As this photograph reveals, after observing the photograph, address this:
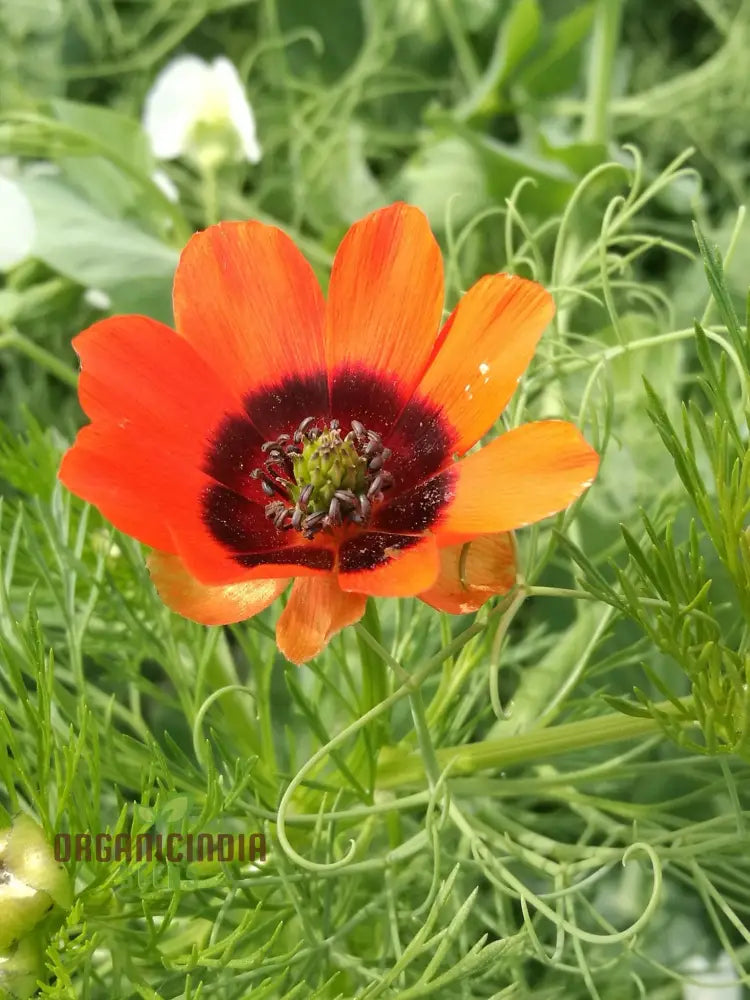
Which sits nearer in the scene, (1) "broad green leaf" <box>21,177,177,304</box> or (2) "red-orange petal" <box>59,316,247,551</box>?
(2) "red-orange petal" <box>59,316,247,551</box>

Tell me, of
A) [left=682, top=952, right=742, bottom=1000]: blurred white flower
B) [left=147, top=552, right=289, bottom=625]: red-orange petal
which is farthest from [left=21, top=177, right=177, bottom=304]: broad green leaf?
[left=682, top=952, right=742, bottom=1000]: blurred white flower

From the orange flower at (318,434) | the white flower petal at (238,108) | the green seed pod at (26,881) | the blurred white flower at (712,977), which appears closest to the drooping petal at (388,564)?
the orange flower at (318,434)

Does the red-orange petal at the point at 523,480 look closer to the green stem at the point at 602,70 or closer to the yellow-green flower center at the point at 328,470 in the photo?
the yellow-green flower center at the point at 328,470

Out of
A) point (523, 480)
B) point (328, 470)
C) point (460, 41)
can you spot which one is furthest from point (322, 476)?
point (460, 41)

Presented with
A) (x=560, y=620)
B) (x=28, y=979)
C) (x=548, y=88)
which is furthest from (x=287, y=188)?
(x=28, y=979)

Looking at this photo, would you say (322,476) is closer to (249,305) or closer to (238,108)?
(249,305)

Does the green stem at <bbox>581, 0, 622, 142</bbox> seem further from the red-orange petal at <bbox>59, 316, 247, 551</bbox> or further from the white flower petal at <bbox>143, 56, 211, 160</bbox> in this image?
the red-orange petal at <bbox>59, 316, 247, 551</bbox>

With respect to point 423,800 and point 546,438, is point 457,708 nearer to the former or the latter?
point 423,800
